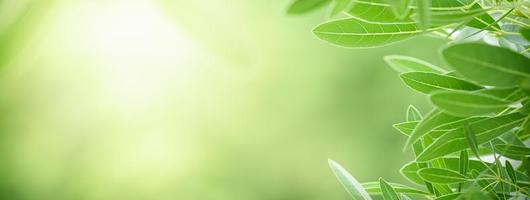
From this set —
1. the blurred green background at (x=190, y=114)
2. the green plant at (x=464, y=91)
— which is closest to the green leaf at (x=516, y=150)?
the green plant at (x=464, y=91)

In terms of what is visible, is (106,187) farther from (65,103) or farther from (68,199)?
(65,103)

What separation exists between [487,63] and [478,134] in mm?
94

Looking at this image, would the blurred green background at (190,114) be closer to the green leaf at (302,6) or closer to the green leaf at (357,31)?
the green leaf at (357,31)

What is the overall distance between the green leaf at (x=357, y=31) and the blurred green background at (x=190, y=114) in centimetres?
333

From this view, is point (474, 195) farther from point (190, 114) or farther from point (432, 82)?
point (190, 114)

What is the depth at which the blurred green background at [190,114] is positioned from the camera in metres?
3.78

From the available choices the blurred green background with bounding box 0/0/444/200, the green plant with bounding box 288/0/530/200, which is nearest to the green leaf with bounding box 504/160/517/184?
the green plant with bounding box 288/0/530/200

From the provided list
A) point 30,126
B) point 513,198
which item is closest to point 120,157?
point 30,126

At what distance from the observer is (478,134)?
0.39 metres

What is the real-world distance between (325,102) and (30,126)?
159cm

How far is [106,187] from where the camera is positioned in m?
3.91

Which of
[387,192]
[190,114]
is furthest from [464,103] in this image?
[190,114]

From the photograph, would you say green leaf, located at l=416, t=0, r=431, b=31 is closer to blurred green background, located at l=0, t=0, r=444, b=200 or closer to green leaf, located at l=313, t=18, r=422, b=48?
green leaf, located at l=313, t=18, r=422, b=48

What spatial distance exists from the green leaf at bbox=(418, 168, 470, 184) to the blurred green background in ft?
10.8
